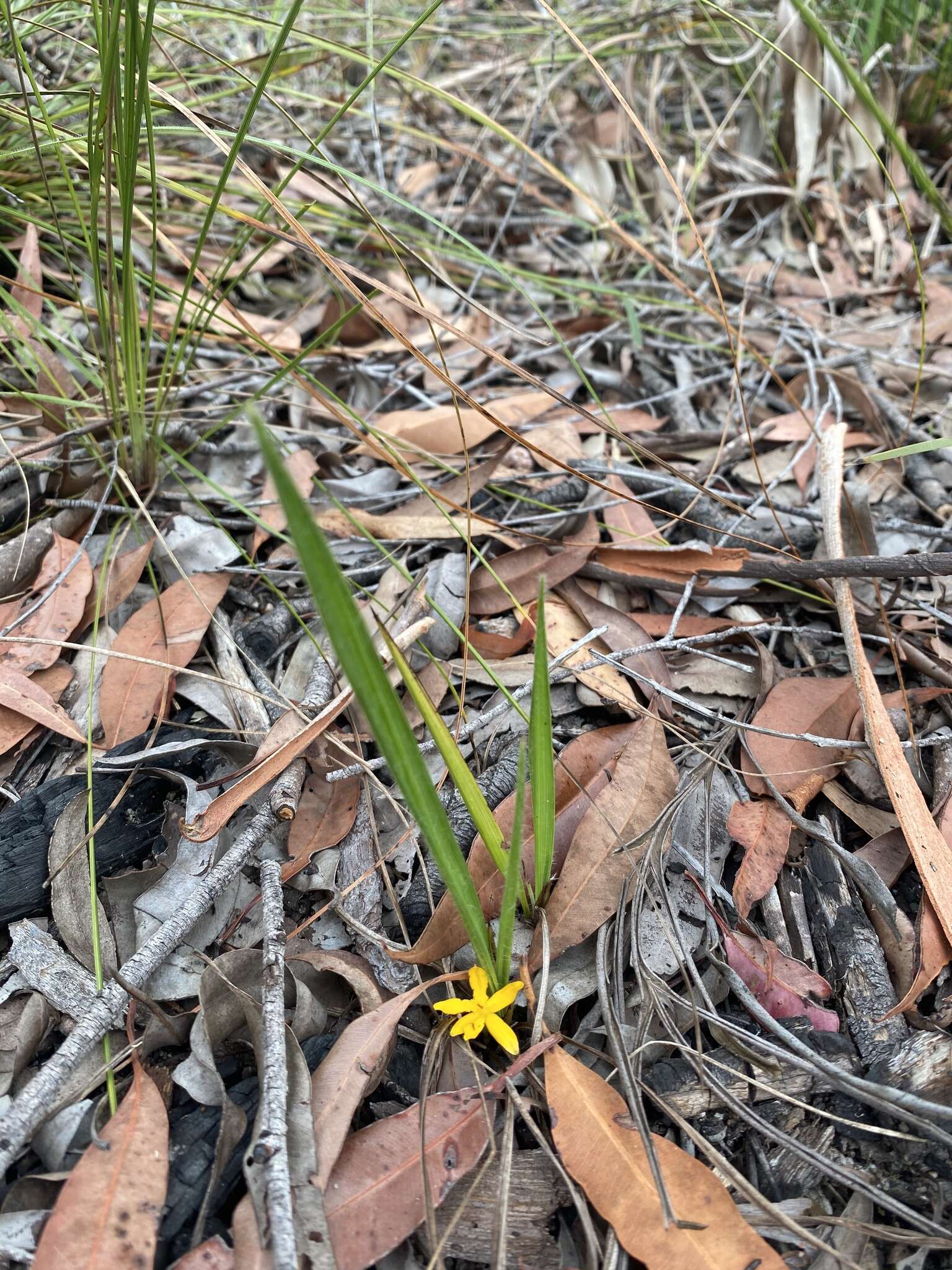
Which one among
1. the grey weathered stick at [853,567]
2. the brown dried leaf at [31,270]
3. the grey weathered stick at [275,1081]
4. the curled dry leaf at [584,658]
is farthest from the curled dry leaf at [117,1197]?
the brown dried leaf at [31,270]

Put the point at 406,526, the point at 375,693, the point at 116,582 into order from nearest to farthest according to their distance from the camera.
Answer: the point at 375,693
the point at 116,582
the point at 406,526

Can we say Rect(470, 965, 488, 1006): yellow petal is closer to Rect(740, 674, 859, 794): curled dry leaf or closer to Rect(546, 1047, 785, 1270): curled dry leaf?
Rect(546, 1047, 785, 1270): curled dry leaf

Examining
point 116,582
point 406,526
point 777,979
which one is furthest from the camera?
point 406,526

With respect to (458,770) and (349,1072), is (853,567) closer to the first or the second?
(458,770)

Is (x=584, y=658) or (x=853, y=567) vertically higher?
(x=853, y=567)

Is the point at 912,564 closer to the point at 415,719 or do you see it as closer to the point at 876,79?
the point at 415,719

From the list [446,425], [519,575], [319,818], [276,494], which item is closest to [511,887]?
[319,818]

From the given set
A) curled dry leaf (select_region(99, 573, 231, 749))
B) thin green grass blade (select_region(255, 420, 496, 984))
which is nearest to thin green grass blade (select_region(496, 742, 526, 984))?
thin green grass blade (select_region(255, 420, 496, 984))

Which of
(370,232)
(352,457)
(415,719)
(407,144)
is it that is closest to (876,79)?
(407,144)

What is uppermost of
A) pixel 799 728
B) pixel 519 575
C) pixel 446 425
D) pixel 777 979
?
pixel 446 425
